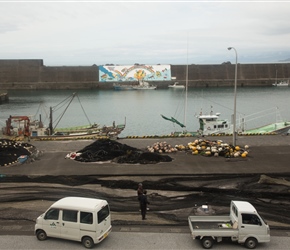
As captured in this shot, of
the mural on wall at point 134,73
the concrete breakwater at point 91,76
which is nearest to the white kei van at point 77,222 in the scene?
the concrete breakwater at point 91,76

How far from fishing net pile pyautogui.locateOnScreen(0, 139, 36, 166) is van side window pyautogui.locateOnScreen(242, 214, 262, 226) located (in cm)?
966

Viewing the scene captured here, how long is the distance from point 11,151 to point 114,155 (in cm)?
423

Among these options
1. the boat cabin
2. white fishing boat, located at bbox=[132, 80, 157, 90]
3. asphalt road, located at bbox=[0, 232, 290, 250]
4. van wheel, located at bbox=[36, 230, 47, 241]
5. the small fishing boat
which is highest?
white fishing boat, located at bbox=[132, 80, 157, 90]

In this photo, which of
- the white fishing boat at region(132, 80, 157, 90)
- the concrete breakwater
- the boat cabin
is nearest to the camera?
the boat cabin

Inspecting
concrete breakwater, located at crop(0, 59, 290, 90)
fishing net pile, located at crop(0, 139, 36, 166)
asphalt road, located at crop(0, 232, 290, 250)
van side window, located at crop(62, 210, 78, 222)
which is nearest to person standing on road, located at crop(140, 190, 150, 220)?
asphalt road, located at crop(0, 232, 290, 250)

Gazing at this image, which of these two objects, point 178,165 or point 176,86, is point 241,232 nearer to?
point 178,165

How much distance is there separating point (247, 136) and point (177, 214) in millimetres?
11350

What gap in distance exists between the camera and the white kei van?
6.84 meters

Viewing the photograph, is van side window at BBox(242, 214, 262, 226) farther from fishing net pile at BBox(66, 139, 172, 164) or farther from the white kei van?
fishing net pile at BBox(66, 139, 172, 164)

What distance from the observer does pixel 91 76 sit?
3393 inches

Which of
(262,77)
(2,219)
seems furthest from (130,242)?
(262,77)

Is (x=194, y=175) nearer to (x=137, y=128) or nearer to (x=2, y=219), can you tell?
(x=2, y=219)

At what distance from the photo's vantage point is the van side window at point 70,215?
696cm

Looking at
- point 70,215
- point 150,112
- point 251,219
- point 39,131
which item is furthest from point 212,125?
point 150,112
